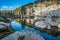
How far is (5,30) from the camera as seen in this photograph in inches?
154

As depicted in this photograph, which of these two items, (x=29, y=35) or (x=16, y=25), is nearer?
(x=29, y=35)

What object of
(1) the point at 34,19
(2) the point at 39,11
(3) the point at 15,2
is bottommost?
(1) the point at 34,19

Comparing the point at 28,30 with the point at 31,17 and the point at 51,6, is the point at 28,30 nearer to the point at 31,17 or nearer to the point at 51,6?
the point at 31,17

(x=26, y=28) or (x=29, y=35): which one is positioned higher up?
(x=26, y=28)

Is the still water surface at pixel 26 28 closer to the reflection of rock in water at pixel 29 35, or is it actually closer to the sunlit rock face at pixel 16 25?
the sunlit rock face at pixel 16 25

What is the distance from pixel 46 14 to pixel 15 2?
1.06m

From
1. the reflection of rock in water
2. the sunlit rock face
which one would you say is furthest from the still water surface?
the reflection of rock in water

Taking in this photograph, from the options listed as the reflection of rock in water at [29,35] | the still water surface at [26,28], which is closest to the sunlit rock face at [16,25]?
the still water surface at [26,28]

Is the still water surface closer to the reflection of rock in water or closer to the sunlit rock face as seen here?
the sunlit rock face

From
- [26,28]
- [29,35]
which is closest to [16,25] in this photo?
[26,28]

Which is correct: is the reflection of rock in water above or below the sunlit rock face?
below

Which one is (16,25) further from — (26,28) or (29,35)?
(29,35)

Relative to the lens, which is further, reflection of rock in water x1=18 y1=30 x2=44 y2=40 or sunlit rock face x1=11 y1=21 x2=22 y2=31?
sunlit rock face x1=11 y1=21 x2=22 y2=31

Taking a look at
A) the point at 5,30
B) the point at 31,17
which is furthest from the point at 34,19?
the point at 5,30
